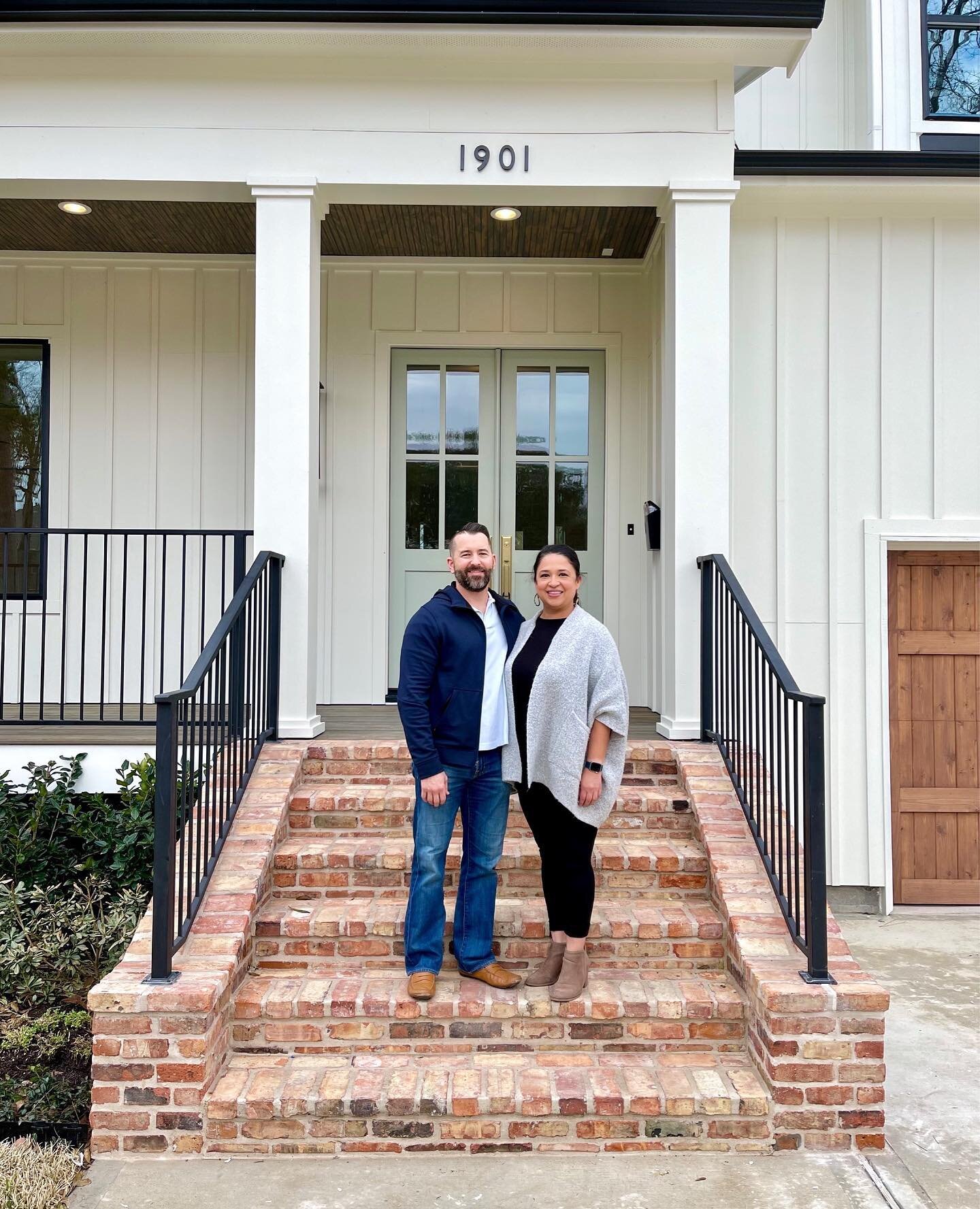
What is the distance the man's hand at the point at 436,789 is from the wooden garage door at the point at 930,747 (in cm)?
338

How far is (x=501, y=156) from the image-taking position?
14.5 ft

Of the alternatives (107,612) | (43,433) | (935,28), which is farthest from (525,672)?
(935,28)

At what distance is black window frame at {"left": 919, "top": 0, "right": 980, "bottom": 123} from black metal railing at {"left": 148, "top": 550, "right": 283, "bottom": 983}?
4727mm

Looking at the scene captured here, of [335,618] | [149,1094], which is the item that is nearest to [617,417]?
[335,618]

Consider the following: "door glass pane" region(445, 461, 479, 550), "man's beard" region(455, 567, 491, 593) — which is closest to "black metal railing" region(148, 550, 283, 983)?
"man's beard" region(455, 567, 491, 593)

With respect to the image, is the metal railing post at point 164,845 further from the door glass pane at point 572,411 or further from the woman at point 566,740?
the door glass pane at point 572,411

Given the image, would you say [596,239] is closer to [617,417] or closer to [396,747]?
[617,417]

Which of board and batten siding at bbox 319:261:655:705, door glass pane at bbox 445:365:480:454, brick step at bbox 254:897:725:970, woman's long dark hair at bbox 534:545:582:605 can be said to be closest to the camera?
woman's long dark hair at bbox 534:545:582:605

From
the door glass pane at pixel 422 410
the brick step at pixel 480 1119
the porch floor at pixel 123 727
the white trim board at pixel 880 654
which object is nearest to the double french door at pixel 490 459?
the door glass pane at pixel 422 410

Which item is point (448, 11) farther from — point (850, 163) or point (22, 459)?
point (22, 459)

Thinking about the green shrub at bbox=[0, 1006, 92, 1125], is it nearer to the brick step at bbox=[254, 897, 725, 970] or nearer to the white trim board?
the brick step at bbox=[254, 897, 725, 970]

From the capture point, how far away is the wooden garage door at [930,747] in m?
5.30

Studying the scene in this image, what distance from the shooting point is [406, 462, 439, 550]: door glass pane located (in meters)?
5.92

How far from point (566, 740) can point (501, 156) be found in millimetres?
2966
